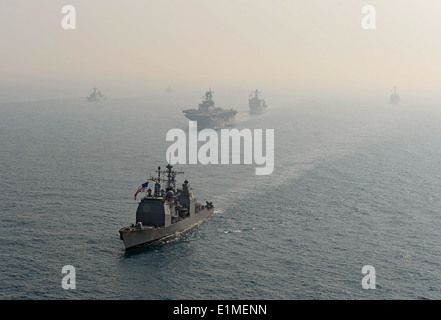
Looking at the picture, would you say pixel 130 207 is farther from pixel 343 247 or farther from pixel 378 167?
pixel 378 167

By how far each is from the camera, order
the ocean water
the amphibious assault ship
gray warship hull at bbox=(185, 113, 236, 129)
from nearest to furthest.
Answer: the ocean water, the amphibious assault ship, gray warship hull at bbox=(185, 113, 236, 129)

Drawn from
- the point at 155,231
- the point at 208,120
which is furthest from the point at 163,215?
the point at 208,120

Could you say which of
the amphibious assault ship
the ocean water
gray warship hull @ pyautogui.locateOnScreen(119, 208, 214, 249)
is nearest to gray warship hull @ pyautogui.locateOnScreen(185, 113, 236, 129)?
the ocean water

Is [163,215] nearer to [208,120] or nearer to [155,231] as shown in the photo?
[155,231]

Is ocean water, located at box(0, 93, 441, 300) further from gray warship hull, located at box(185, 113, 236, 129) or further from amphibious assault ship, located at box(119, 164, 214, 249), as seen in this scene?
gray warship hull, located at box(185, 113, 236, 129)

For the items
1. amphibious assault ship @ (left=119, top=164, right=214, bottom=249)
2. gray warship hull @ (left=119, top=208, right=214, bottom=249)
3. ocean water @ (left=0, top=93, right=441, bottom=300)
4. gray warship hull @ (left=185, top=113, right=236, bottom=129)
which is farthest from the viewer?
→ gray warship hull @ (left=185, top=113, right=236, bottom=129)

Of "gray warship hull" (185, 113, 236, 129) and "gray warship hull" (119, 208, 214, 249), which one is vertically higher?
"gray warship hull" (185, 113, 236, 129)

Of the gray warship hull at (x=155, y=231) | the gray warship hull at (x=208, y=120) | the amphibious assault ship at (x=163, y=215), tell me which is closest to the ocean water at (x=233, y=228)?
the gray warship hull at (x=155, y=231)
